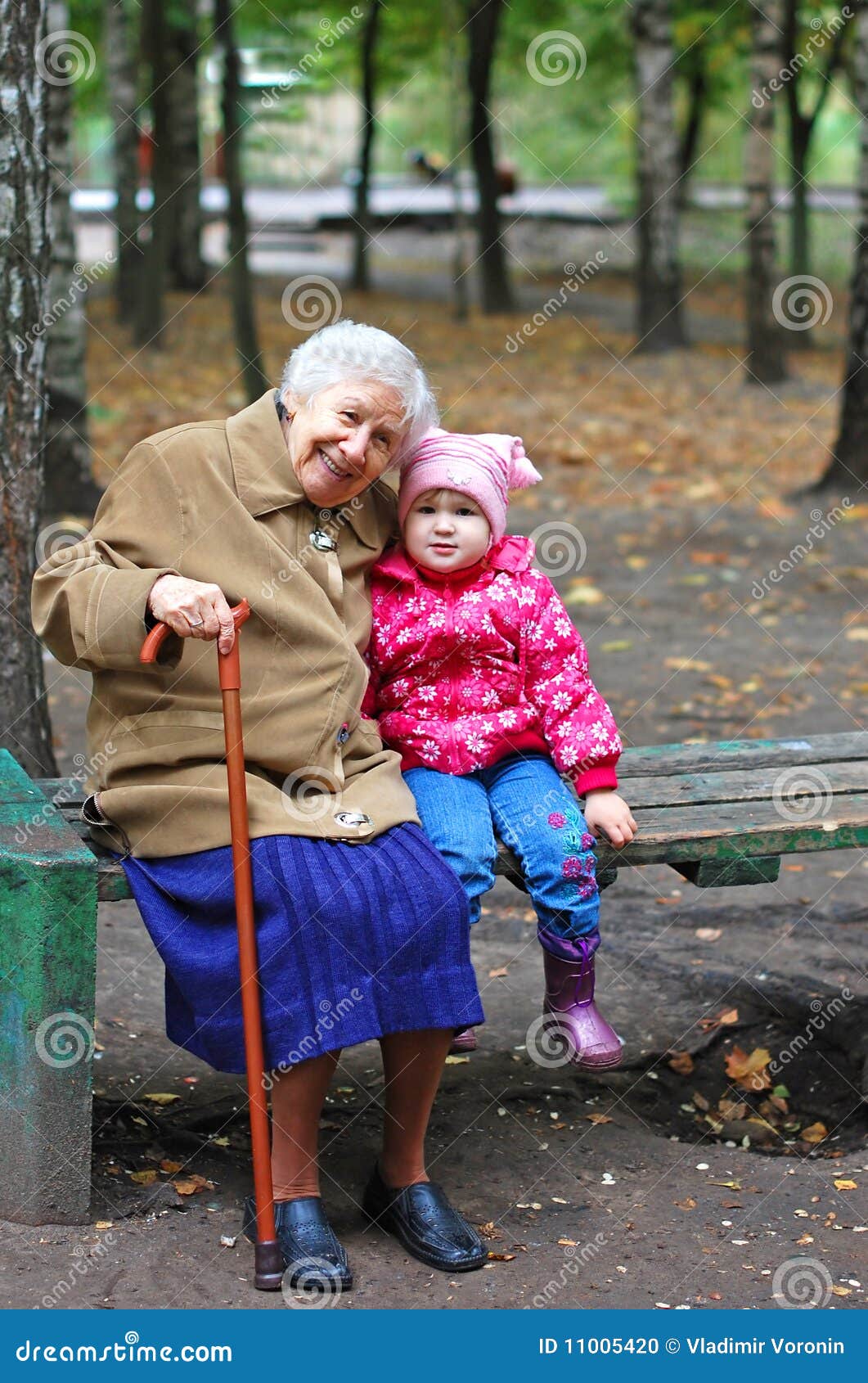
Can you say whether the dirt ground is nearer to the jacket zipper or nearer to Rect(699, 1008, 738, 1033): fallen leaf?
Rect(699, 1008, 738, 1033): fallen leaf

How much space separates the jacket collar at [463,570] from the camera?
10.7 feet

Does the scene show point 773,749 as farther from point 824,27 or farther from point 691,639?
point 824,27

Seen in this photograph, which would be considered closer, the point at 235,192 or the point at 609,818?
the point at 609,818

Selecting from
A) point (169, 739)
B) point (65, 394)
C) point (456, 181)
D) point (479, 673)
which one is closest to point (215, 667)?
point (169, 739)

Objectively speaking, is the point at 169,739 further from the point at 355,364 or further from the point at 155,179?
the point at 155,179

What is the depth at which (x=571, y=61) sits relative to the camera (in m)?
22.6

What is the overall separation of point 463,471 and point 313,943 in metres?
0.99

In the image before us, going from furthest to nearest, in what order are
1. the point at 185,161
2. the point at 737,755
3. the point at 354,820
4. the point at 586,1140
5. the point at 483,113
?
the point at 185,161, the point at 483,113, the point at 737,755, the point at 586,1140, the point at 354,820

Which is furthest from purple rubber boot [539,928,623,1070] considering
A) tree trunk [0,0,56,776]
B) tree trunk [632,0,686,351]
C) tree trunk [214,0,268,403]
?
tree trunk [632,0,686,351]

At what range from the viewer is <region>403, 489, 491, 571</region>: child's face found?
3.19 meters

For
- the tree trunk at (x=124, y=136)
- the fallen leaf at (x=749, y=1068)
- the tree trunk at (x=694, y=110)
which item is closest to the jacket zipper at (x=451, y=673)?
the fallen leaf at (x=749, y=1068)

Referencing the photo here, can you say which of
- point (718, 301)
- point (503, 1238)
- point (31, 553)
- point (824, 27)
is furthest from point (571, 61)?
point (503, 1238)

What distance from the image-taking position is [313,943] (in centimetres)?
273

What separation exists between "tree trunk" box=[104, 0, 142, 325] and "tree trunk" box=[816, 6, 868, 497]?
721 centimetres
